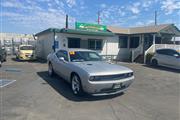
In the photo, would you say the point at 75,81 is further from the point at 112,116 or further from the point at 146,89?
the point at 146,89

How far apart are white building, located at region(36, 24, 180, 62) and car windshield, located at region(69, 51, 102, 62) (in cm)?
850

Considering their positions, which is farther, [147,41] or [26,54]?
[147,41]

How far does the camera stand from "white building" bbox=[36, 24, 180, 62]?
16.0 meters

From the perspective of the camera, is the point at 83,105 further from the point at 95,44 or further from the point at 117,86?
the point at 95,44

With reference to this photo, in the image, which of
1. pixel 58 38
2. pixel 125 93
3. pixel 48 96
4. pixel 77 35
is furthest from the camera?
pixel 77 35

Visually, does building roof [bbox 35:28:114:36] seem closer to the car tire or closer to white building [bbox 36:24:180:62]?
white building [bbox 36:24:180:62]

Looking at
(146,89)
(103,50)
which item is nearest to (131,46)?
(103,50)

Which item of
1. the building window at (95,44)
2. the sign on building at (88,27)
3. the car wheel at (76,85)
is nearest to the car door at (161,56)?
the building window at (95,44)

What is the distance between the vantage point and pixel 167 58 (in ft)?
43.3

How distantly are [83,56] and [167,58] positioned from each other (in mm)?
9062

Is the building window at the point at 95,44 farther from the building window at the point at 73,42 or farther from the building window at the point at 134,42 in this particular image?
the building window at the point at 134,42

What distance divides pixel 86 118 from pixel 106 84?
135 centimetres

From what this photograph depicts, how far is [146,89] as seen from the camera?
6902 mm

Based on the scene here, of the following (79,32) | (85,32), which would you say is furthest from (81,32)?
(85,32)
